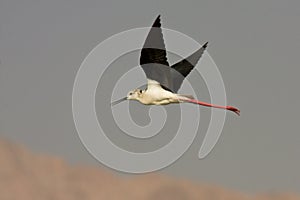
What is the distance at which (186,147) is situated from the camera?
2405 inches

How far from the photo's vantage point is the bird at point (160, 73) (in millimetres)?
55438

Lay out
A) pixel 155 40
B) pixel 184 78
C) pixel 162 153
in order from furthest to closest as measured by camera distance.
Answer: pixel 162 153
pixel 184 78
pixel 155 40

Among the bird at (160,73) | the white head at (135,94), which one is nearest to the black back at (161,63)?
the bird at (160,73)

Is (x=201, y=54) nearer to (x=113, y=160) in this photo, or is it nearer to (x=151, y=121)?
(x=151, y=121)

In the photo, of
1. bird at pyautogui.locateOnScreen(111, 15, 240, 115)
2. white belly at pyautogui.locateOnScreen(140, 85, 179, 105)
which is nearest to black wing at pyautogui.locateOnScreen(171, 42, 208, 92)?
bird at pyautogui.locateOnScreen(111, 15, 240, 115)

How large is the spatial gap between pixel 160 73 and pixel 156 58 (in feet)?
5.48

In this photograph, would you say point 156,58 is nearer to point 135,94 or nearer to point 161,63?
point 161,63

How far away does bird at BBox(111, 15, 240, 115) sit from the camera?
182 feet

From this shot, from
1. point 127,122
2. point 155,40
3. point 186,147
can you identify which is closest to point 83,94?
point 127,122

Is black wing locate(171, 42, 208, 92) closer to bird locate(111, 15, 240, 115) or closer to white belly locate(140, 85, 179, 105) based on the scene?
bird locate(111, 15, 240, 115)

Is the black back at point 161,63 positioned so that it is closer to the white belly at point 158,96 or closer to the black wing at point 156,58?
the black wing at point 156,58

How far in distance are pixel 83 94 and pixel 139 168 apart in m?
4.55

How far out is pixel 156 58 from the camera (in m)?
56.4

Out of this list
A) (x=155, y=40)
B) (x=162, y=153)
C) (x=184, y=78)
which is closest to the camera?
(x=155, y=40)
